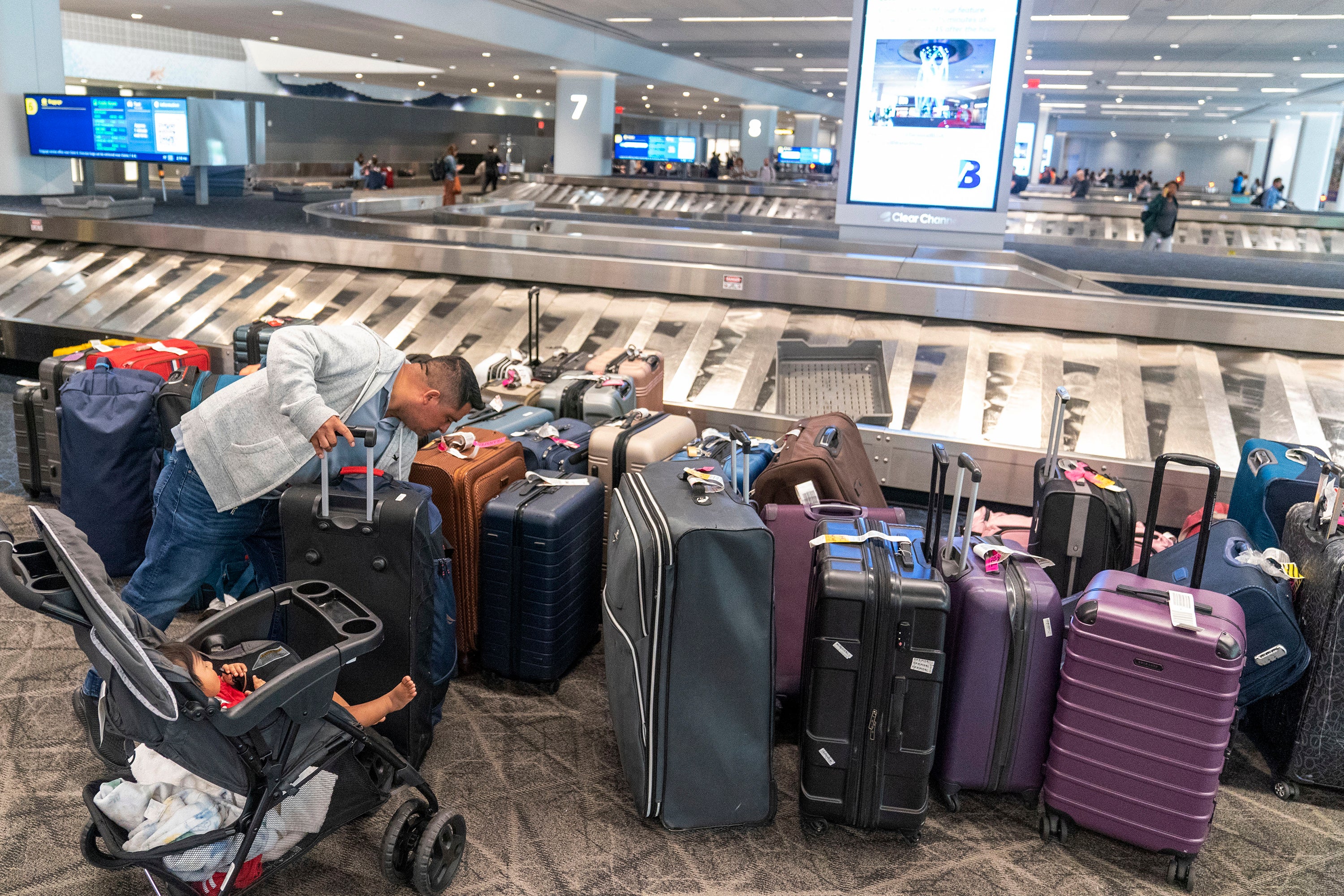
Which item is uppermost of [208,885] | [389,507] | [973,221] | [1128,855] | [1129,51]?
[1129,51]

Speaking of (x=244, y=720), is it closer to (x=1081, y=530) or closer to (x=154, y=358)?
(x=1081, y=530)

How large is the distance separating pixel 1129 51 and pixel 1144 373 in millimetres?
15747

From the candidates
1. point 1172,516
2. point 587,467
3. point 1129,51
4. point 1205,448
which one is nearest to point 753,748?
point 587,467

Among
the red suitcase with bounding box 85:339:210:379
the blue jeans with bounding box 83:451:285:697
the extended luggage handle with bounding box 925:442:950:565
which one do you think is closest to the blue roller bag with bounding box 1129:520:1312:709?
the extended luggage handle with bounding box 925:442:950:565

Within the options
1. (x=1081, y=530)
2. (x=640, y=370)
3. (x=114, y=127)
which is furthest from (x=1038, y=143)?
(x=1081, y=530)

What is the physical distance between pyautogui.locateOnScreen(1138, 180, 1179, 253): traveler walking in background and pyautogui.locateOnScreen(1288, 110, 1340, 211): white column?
20079 mm

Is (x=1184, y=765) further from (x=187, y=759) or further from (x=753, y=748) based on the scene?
(x=187, y=759)

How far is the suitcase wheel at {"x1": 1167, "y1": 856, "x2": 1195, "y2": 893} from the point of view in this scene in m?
2.52

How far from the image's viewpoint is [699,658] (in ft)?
8.36

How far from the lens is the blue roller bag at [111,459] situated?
394 centimetres

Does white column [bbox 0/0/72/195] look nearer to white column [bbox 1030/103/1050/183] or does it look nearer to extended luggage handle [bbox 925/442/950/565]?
extended luggage handle [bbox 925/442/950/565]

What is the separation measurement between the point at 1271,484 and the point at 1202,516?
1.09m

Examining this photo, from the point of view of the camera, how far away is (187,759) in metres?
2.01

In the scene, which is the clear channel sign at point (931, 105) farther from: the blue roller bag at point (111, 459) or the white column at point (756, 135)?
the white column at point (756, 135)
